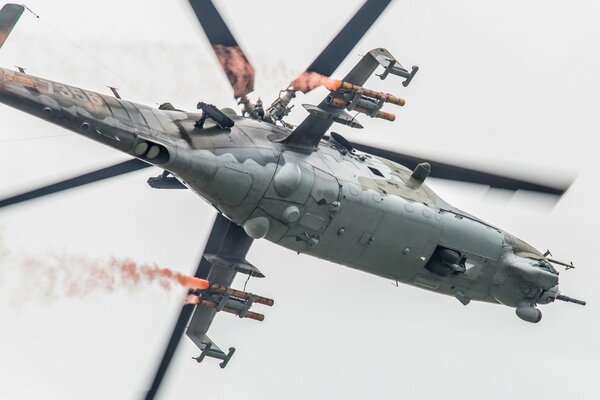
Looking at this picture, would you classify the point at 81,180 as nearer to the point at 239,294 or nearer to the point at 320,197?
the point at 320,197

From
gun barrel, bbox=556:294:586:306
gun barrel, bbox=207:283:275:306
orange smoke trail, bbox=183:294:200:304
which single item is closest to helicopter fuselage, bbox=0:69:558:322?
gun barrel, bbox=556:294:586:306

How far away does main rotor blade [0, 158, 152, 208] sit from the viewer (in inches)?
896

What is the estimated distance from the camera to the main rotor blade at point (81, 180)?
22766 mm

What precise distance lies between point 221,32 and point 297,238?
17.6 feet

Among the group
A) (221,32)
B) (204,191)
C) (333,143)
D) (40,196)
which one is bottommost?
(40,196)

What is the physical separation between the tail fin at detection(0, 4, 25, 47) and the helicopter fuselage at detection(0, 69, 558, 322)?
1.31m

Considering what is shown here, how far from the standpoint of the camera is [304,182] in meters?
23.8

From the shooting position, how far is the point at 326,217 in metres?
24.2

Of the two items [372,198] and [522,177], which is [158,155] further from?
[522,177]

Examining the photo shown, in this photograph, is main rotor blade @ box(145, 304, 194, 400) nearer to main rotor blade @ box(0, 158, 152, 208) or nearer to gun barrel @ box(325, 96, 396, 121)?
main rotor blade @ box(0, 158, 152, 208)

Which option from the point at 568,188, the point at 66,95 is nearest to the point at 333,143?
the point at 568,188

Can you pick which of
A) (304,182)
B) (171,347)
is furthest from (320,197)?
(171,347)

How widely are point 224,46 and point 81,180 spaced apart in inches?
182

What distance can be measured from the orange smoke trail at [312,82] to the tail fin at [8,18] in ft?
20.6
